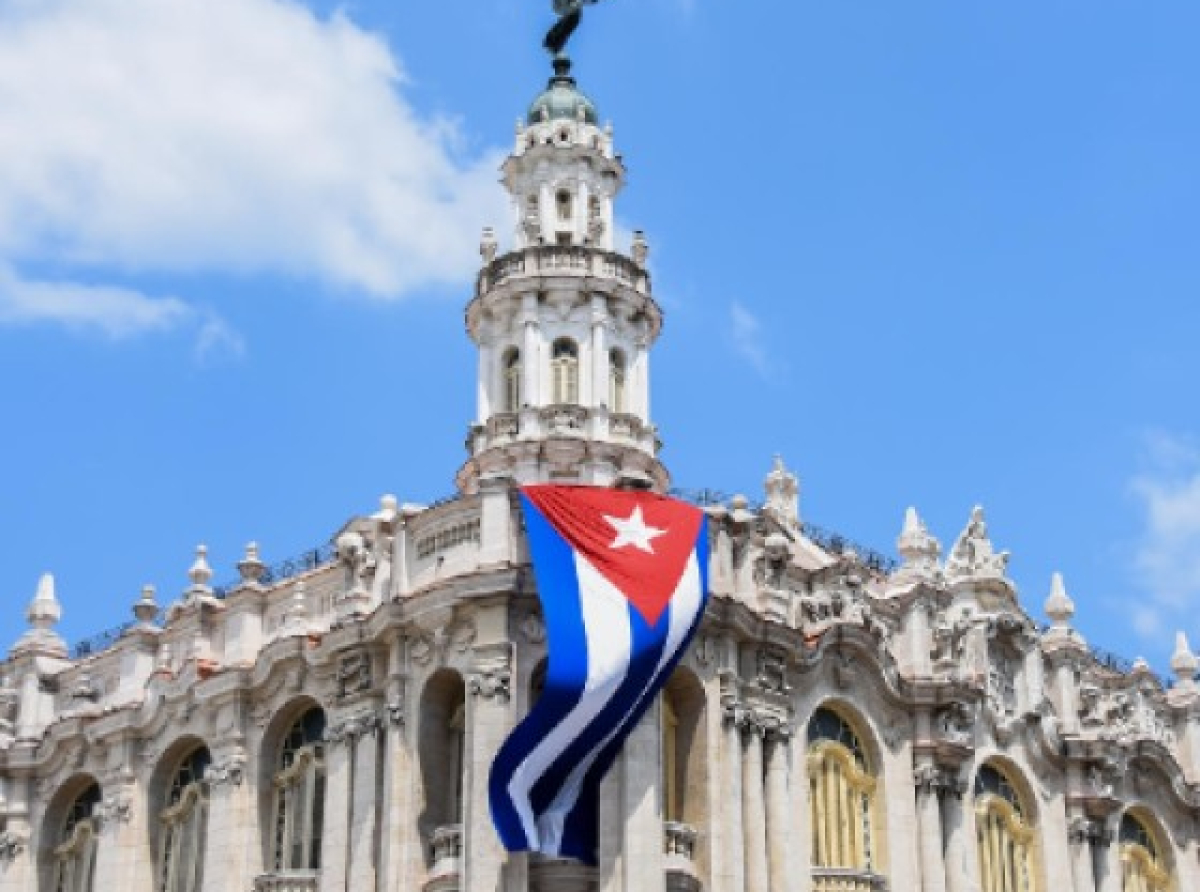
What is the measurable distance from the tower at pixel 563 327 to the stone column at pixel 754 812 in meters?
8.76

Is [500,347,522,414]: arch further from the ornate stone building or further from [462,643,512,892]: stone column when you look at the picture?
[462,643,512,892]: stone column

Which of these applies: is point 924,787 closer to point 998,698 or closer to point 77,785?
point 998,698

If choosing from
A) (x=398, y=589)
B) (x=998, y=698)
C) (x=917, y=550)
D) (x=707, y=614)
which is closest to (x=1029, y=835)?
(x=998, y=698)

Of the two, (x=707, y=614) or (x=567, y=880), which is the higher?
(x=707, y=614)

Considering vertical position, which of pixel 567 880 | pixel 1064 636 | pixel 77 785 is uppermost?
pixel 1064 636

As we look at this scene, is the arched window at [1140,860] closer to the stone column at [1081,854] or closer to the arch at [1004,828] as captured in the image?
the stone column at [1081,854]

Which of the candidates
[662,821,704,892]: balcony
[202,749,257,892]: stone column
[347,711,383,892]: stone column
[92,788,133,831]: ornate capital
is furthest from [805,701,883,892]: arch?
[92,788,133,831]: ornate capital

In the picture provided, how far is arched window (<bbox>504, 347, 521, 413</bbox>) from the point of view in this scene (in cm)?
6406

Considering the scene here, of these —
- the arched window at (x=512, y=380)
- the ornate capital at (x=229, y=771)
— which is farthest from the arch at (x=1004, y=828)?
the ornate capital at (x=229, y=771)

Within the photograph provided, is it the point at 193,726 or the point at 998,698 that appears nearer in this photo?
the point at 193,726

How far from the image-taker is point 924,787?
58469 millimetres

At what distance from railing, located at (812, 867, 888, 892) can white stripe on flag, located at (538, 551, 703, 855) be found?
7.26 meters

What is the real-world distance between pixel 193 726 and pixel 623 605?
1291 centimetres

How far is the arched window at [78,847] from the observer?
6066 cm
